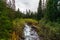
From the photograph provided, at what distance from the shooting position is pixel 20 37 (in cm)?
1501

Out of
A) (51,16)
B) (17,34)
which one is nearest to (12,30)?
(17,34)

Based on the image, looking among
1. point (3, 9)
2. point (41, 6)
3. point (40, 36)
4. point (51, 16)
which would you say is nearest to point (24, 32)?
point (40, 36)

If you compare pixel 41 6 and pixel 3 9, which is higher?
pixel 3 9

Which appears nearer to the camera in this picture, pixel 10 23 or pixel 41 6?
pixel 10 23

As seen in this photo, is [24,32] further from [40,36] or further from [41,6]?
[41,6]

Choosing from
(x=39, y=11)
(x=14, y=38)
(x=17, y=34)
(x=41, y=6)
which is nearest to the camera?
(x=14, y=38)

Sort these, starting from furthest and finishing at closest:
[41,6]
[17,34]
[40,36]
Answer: [41,6]
[40,36]
[17,34]

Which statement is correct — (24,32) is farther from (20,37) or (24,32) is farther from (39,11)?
(39,11)

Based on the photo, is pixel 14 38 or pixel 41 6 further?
pixel 41 6

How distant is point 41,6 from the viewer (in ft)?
160

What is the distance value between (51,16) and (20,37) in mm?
11948

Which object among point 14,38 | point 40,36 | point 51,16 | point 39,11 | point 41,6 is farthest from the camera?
point 41,6

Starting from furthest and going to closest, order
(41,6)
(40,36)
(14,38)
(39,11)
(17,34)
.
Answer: (41,6), (39,11), (40,36), (17,34), (14,38)

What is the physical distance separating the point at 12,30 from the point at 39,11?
29.5 metres
